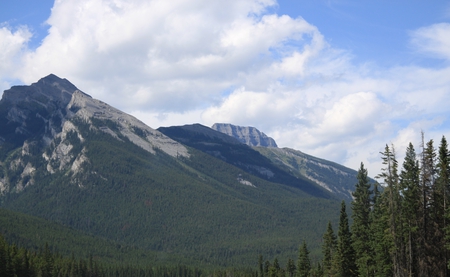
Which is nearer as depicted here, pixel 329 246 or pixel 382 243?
pixel 382 243

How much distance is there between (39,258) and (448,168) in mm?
127709

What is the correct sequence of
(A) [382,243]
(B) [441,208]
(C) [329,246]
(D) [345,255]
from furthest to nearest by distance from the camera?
(C) [329,246] → (D) [345,255] → (A) [382,243] → (B) [441,208]

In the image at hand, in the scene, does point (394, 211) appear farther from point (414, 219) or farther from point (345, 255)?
point (345, 255)

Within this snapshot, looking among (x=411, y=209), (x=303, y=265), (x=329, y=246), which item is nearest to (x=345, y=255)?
(x=329, y=246)

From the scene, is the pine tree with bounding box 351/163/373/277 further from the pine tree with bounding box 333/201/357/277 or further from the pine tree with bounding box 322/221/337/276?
the pine tree with bounding box 322/221/337/276

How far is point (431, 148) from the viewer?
2547 inches

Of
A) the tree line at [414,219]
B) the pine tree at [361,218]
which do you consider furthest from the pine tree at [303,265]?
the tree line at [414,219]

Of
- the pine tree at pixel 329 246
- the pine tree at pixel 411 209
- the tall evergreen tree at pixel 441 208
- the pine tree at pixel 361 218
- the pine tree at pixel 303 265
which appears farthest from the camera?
the pine tree at pixel 303 265

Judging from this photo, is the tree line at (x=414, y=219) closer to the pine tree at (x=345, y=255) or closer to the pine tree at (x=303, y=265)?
the pine tree at (x=345, y=255)

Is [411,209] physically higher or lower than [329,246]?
higher

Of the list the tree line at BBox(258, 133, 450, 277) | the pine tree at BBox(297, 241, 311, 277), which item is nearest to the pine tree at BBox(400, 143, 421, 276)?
the tree line at BBox(258, 133, 450, 277)

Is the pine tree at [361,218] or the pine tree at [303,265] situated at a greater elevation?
the pine tree at [361,218]

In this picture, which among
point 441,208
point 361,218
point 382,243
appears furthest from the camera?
point 361,218

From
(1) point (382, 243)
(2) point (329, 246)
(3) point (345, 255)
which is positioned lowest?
(3) point (345, 255)
